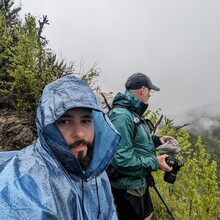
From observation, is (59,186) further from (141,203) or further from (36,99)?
(36,99)

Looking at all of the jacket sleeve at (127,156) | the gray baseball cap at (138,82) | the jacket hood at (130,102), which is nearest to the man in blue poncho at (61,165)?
the jacket sleeve at (127,156)

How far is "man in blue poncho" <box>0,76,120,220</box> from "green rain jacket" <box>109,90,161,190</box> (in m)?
0.97

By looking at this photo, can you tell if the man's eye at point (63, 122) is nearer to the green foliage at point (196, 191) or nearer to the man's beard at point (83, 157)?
the man's beard at point (83, 157)

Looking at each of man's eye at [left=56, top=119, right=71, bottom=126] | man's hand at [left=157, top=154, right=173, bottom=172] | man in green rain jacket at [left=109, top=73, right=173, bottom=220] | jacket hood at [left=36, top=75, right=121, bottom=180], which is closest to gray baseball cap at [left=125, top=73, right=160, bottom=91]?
man in green rain jacket at [left=109, top=73, right=173, bottom=220]

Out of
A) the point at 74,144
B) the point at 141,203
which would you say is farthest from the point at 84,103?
the point at 141,203

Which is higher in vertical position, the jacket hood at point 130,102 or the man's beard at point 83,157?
the jacket hood at point 130,102

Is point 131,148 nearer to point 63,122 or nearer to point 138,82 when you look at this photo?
point 138,82

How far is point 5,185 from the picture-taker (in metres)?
1.44

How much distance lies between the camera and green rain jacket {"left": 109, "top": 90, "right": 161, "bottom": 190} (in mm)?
3396

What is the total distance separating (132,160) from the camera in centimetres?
341

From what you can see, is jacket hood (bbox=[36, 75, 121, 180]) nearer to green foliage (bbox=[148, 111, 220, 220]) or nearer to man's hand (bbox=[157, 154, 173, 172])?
man's hand (bbox=[157, 154, 173, 172])

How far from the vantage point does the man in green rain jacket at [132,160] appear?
341cm

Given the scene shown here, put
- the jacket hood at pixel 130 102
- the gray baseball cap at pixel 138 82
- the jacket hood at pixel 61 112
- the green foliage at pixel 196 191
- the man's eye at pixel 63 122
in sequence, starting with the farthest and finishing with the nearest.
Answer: the green foliage at pixel 196 191 < the gray baseball cap at pixel 138 82 < the jacket hood at pixel 130 102 < the man's eye at pixel 63 122 < the jacket hood at pixel 61 112

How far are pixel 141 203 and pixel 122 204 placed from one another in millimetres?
269
